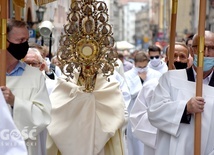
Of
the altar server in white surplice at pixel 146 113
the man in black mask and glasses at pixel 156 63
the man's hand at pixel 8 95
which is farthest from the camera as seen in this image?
the man in black mask and glasses at pixel 156 63

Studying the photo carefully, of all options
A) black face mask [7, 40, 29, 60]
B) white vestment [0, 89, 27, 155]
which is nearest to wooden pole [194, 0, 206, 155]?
black face mask [7, 40, 29, 60]

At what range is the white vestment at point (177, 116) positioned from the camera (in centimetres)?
647

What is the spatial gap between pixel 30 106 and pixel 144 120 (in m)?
2.50

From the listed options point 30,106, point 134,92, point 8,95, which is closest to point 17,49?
point 30,106

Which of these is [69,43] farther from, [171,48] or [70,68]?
[171,48]

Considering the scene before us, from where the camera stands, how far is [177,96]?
263 inches

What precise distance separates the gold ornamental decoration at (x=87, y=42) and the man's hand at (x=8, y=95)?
3.54ft

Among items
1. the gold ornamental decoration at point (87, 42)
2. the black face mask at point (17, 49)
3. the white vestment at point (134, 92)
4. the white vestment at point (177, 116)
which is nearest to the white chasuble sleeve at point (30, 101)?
the black face mask at point (17, 49)

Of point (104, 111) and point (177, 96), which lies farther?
point (104, 111)

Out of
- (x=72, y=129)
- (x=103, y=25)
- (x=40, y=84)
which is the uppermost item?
(x=103, y=25)

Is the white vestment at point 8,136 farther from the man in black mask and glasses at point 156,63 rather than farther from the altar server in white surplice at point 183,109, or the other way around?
the man in black mask and glasses at point 156,63

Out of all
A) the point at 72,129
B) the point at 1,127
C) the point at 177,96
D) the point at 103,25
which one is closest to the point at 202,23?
the point at 177,96

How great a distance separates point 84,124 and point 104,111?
23cm

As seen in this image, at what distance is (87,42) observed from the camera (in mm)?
7141
